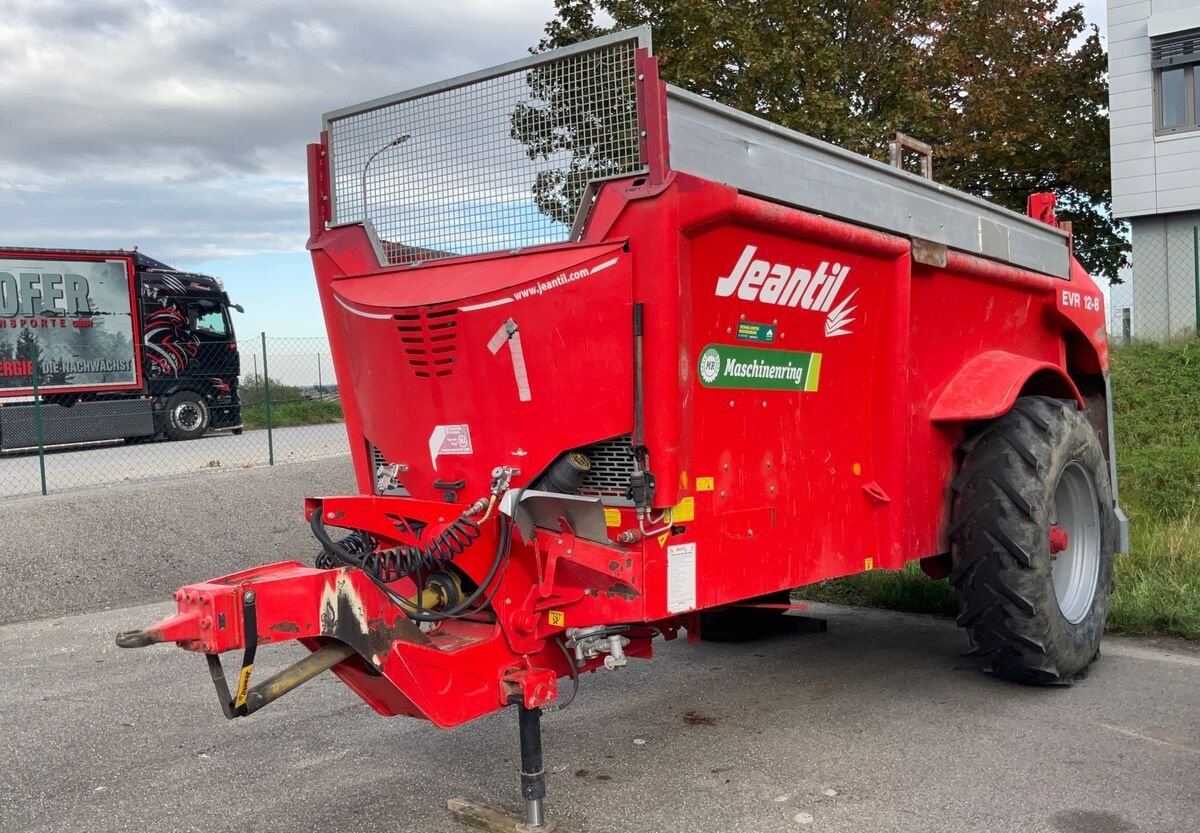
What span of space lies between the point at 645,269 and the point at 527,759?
5.44 feet

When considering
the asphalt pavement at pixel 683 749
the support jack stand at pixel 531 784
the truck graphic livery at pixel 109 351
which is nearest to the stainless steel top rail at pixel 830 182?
the support jack stand at pixel 531 784

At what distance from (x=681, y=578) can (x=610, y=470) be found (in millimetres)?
436

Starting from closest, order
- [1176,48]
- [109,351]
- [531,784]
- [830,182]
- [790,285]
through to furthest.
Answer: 1. [531,784]
2. [790,285]
3. [830,182]
4. [1176,48]
5. [109,351]

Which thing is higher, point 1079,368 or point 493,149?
point 493,149

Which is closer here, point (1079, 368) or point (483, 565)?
point (483, 565)

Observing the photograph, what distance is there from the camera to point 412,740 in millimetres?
4781

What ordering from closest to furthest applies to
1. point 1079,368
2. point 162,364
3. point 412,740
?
point 412,740, point 1079,368, point 162,364

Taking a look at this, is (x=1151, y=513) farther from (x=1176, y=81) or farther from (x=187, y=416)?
(x=187, y=416)

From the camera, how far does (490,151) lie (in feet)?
13.3

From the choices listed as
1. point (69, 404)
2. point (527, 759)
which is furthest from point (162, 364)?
point (527, 759)

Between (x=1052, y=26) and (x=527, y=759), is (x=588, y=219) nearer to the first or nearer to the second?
(x=527, y=759)

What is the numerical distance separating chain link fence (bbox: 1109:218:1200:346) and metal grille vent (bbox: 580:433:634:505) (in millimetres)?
15779

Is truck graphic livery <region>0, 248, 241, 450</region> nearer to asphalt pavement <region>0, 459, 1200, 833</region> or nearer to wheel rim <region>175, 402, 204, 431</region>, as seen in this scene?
wheel rim <region>175, 402, 204, 431</region>

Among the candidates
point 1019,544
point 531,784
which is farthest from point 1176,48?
point 531,784
